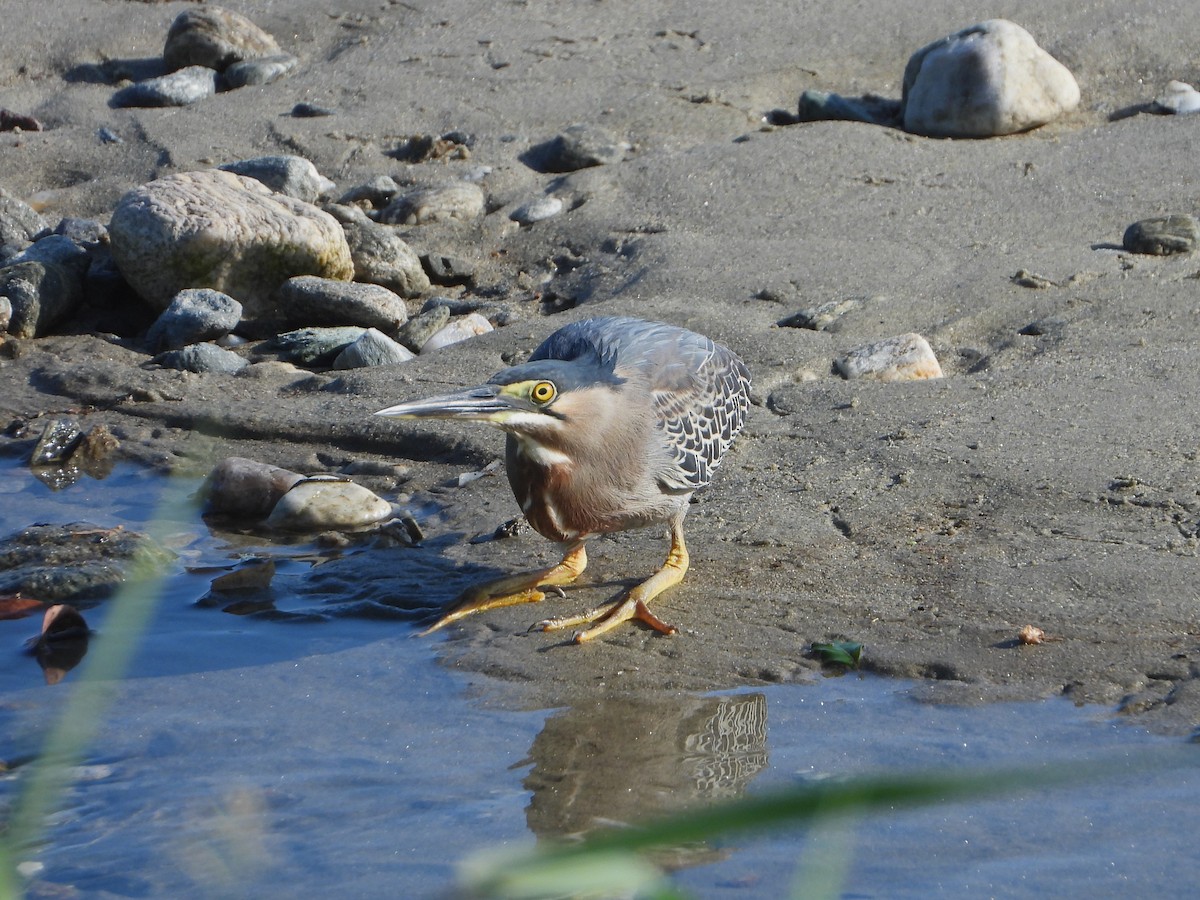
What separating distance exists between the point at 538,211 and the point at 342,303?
56.0 inches

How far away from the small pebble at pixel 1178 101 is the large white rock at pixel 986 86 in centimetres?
49

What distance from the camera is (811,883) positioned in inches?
34.8

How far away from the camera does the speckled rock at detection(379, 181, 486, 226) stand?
7.99 metres

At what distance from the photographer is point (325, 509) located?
16.9ft

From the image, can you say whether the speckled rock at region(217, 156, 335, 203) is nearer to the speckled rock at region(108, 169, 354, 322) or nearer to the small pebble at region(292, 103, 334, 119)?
the speckled rock at region(108, 169, 354, 322)

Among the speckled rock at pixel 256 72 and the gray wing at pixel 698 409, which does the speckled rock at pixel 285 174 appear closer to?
the speckled rock at pixel 256 72

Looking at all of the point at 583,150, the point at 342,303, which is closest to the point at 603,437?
the point at 342,303

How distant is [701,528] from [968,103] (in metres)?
4.18

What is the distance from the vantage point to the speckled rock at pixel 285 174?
8.07 m

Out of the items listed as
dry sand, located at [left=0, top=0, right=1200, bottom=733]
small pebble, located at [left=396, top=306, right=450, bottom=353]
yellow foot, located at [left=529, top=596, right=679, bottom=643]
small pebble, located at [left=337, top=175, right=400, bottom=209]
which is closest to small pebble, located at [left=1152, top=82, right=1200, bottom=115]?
dry sand, located at [left=0, top=0, right=1200, bottom=733]

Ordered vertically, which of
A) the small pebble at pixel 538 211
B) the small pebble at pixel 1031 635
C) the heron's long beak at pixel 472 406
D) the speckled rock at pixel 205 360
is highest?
the heron's long beak at pixel 472 406

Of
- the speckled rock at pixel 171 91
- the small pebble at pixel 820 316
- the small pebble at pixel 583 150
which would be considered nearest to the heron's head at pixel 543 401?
the small pebble at pixel 820 316

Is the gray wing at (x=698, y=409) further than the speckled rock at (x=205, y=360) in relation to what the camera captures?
No

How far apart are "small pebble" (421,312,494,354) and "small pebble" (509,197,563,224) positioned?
1144mm
